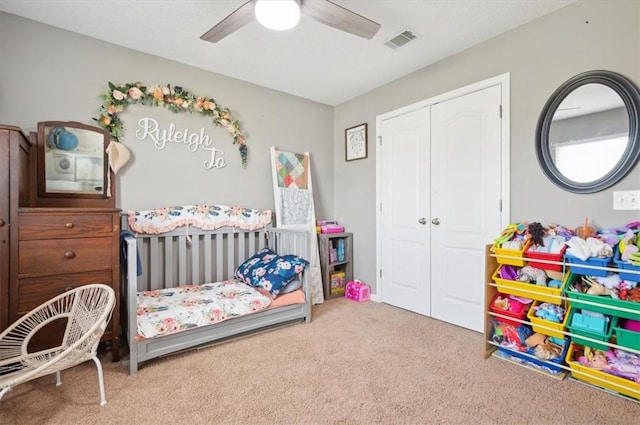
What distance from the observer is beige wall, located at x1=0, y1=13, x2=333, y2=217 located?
2256 millimetres

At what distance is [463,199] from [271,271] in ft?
5.88

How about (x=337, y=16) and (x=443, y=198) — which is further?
(x=443, y=198)

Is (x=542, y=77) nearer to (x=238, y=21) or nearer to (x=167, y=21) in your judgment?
(x=238, y=21)

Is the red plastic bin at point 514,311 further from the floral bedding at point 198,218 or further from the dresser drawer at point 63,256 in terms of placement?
the dresser drawer at point 63,256

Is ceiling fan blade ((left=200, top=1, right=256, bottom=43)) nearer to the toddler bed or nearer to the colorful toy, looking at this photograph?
the toddler bed

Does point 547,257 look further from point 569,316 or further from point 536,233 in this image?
point 569,316

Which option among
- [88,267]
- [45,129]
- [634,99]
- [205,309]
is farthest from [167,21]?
[634,99]

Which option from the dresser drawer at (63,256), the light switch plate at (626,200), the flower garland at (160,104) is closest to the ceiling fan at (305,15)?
the flower garland at (160,104)

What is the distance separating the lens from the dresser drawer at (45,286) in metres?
1.83

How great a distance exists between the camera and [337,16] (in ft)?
5.86

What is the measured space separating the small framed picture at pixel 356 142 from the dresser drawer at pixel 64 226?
262cm

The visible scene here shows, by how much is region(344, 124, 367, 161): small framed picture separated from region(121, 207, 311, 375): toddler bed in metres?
1.38

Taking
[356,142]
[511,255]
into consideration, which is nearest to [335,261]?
[356,142]

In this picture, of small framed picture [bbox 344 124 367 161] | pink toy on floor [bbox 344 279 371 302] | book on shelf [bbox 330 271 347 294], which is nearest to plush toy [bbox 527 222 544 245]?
pink toy on floor [bbox 344 279 371 302]
